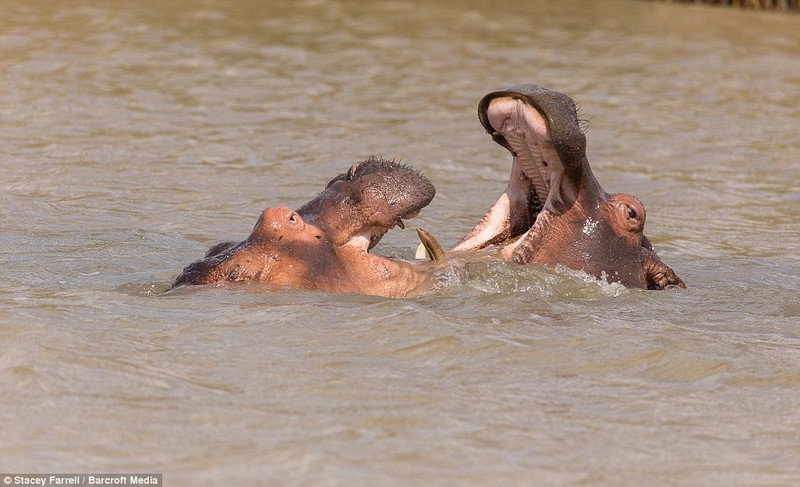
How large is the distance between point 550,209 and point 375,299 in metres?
0.88

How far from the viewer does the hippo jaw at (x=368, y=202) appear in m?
5.96

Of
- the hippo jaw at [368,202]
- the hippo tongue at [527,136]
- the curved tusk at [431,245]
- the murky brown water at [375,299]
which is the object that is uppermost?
the hippo tongue at [527,136]

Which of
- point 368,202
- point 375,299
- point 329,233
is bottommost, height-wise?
point 375,299

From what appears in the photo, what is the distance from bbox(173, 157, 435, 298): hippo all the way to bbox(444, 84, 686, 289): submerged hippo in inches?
19.1

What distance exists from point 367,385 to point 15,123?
764 centimetres

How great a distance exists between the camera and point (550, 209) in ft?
20.3

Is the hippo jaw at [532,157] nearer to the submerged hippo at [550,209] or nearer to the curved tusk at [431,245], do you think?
the submerged hippo at [550,209]

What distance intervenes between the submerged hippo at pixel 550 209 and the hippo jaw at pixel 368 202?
45 cm

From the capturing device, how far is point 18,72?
14211mm

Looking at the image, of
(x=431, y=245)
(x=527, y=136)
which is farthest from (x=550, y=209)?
(x=431, y=245)

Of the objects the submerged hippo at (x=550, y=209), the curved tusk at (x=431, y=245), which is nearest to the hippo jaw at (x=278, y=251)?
the curved tusk at (x=431, y=245)

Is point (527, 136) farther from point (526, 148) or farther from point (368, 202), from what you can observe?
point (368, 202)

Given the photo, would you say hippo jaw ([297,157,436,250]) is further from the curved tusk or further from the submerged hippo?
Result: the submerged hippo

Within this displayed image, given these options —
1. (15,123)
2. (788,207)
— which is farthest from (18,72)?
(788,207)
